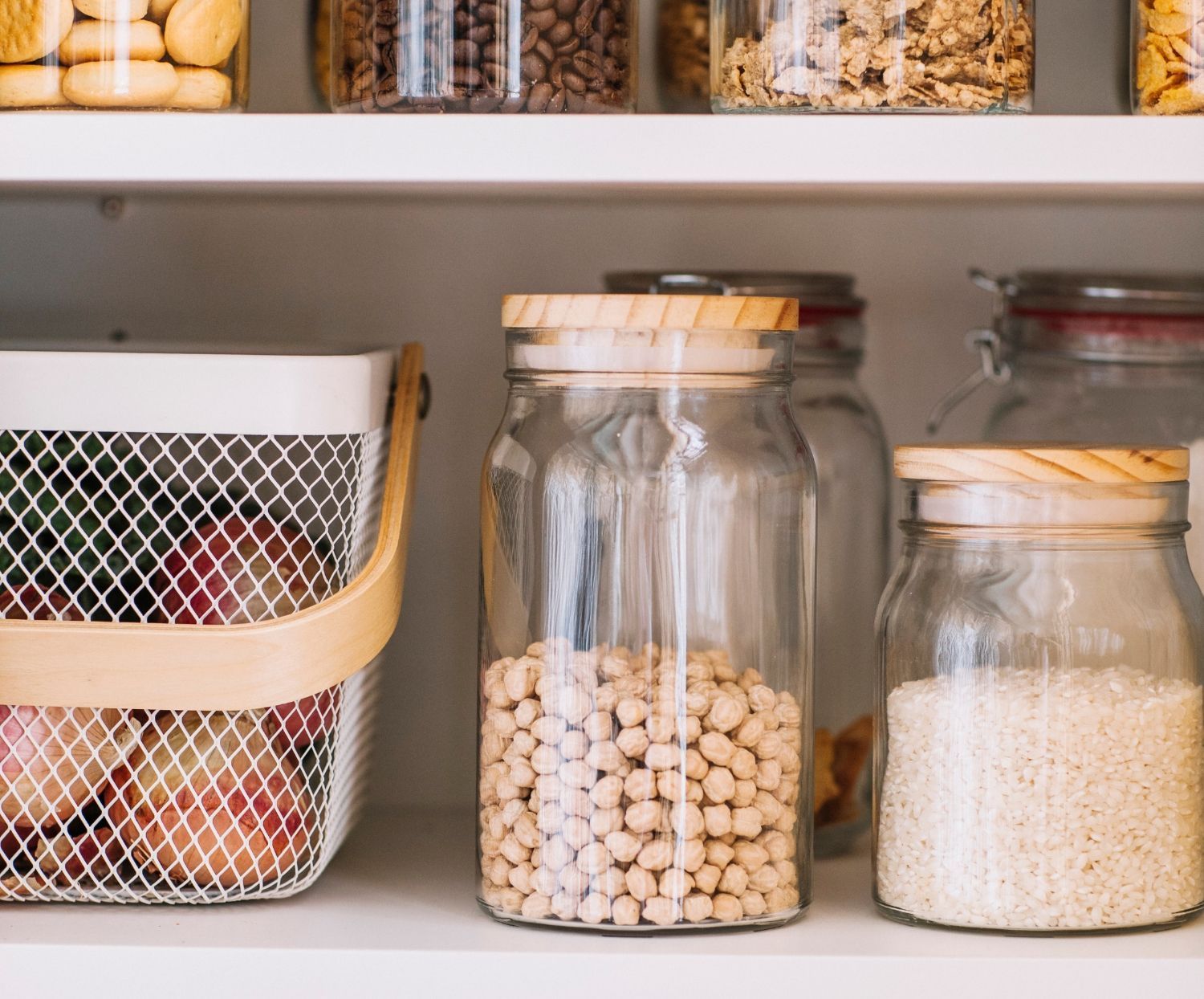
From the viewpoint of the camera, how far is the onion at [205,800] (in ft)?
2.07

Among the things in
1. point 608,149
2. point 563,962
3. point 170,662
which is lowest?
point 563,962

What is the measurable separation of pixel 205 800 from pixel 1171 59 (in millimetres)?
544

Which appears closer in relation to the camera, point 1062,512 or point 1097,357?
point 1062,512

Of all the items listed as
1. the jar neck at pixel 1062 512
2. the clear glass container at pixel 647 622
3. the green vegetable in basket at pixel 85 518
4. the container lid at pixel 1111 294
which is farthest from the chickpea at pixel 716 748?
the container lid at pixel 1111 294

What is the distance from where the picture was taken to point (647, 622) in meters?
0.61

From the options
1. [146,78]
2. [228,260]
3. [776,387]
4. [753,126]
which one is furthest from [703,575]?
[228,260]

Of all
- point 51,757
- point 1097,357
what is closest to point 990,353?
point 1097,357

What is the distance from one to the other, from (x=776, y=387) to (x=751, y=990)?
264mm

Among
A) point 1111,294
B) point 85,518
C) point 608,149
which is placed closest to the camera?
point 608,149

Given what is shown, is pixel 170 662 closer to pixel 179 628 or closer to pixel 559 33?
pixel 179 628

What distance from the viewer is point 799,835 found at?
63 cm

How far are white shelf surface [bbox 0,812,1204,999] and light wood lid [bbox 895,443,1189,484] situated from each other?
20 cm

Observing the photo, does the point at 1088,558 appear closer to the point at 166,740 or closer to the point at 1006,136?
the point at 1006,136

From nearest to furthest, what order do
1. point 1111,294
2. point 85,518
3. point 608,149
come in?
point 608,149
point 85,518
point 1111,294
